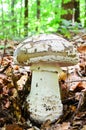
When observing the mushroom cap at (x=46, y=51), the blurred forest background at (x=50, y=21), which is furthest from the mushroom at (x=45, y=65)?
the blurred forest background at (x=50, y=21)

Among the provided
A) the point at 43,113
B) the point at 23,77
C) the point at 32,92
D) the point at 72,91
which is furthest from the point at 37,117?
the point at 23,77

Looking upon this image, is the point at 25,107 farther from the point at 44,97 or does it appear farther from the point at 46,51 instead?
the point at 46,51

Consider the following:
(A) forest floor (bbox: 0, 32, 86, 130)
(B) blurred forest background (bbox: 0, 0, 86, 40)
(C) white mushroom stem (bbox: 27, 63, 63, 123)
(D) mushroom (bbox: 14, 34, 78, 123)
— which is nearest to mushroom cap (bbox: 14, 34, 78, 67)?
(D) mushroom (bbox: 14, 34, 78, 123)

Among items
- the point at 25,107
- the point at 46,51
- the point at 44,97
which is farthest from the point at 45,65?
the point at 25,107

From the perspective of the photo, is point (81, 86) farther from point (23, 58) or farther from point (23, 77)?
point (23, 58)

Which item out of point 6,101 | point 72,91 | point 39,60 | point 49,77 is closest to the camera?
point 39,60

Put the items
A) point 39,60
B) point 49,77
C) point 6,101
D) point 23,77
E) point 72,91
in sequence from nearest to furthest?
point 39,60, point 49,77, point 6,101, point 72,91, point 23,77

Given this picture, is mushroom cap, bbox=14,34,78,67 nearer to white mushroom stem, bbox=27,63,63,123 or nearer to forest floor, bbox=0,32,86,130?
white mushroom stem, bbox=27,63,63,123

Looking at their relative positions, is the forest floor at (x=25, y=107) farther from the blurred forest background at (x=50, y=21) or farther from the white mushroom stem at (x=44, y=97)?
the blurred forest background at (x=50, y=21)
